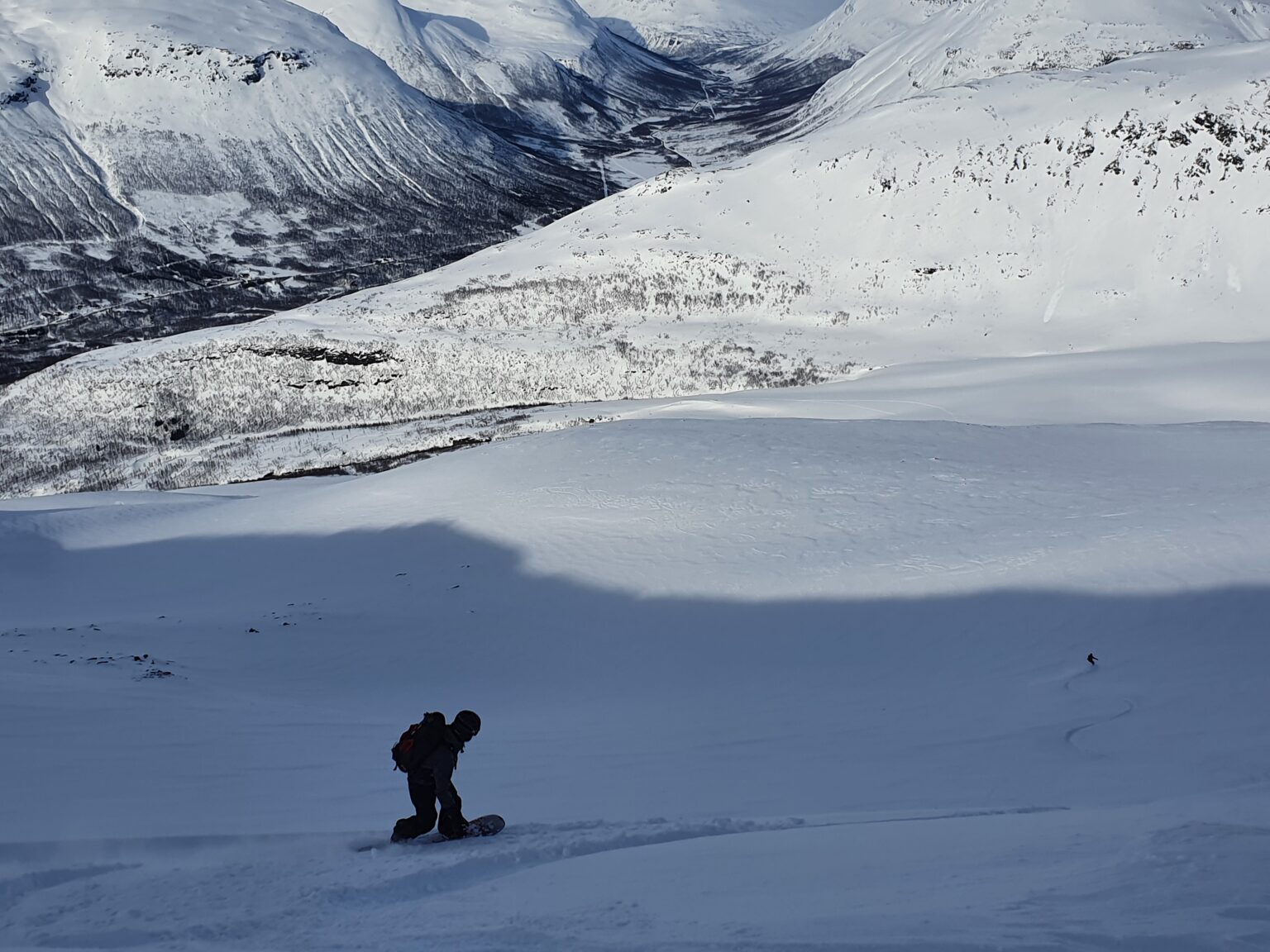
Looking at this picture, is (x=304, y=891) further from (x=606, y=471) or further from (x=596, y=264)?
(x=596, y=264)

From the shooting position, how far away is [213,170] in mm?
122250

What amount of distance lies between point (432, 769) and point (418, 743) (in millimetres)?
235

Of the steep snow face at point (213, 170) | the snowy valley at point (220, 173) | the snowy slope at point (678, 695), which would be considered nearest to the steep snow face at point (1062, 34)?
the snowy valley at point (220, 173)

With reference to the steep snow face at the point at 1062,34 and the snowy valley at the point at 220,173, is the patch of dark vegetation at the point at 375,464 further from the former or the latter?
the steep snow face at the point at 1062,34

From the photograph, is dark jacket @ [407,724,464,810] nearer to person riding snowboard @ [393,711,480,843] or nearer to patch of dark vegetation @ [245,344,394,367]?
person riding snowboard @ [393,711,480,843]

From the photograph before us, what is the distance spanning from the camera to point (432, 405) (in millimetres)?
51688

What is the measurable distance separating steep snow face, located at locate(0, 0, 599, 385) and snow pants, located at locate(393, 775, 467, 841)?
88.4 metres

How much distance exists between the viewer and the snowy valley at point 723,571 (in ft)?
22.4

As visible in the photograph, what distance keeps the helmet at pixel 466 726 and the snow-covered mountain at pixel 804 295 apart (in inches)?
1470

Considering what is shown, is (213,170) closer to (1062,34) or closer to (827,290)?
(1062,34)

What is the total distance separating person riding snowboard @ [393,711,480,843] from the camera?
8273 mm

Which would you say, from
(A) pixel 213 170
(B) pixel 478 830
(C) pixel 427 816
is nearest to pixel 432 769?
(C) pixel 427 816

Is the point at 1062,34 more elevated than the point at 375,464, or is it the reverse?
the point at 1062,34

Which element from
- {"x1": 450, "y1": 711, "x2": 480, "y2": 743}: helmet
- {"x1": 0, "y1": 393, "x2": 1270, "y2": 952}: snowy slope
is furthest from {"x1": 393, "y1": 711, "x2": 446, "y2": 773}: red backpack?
{"x1": 0, "y1": 393, "x2": 1270, "y2": 952}: snowy slope
